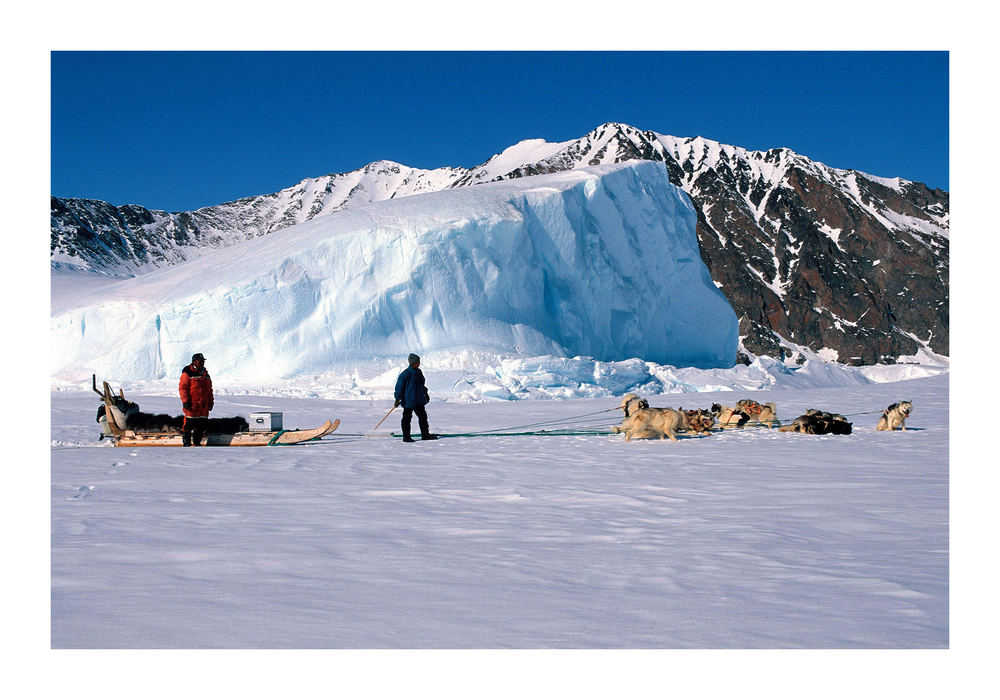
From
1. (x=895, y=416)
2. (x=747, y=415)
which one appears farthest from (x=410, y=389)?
(x=895, y=416)

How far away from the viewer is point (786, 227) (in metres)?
152

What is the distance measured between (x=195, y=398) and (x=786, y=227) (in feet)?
508

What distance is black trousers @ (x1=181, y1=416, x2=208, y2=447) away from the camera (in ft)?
29.6

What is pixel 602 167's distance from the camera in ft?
88.7

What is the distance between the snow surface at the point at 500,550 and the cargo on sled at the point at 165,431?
0.76m

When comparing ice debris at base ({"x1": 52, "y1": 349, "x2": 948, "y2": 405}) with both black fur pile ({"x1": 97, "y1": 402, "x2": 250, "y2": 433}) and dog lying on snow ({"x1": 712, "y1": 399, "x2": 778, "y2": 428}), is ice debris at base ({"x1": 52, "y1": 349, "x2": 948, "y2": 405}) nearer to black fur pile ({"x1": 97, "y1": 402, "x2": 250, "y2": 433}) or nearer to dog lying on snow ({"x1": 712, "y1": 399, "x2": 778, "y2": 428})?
dog lying on snow ({"x1": 712, "y1": 399, "x2": 778, "y2": 428})

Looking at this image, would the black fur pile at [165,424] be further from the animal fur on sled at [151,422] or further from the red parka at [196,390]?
the red parka at [196,390]

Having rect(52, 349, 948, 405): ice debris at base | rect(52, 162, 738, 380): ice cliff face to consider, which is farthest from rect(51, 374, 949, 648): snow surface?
rect(52, 162, 738, 380): ice cliff face

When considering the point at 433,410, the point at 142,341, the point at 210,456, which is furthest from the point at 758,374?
the point at 210,456

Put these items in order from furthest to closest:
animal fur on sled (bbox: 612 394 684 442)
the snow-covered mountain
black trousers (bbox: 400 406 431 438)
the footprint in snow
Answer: the snow-covered mountain, animal fur on sled (bbox: 612 394 684 442), black trousers (bbox: 400 406 431 438), the footprint in snow

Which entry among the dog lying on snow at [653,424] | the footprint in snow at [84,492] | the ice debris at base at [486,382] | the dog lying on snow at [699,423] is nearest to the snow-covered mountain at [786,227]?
the ice debris at base at [486,382]

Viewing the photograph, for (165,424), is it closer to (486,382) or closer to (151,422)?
(151,422)

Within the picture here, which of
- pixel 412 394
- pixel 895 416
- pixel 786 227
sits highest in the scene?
pixel 786 227

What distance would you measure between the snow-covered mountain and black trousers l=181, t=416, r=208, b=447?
352 ft
